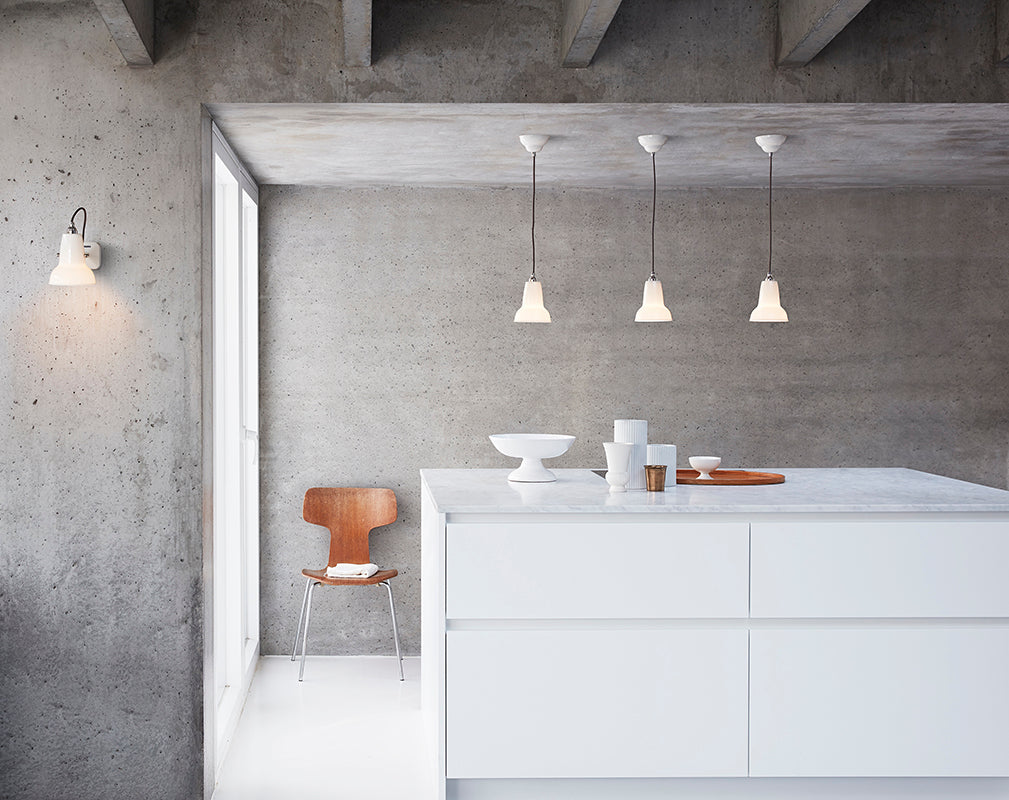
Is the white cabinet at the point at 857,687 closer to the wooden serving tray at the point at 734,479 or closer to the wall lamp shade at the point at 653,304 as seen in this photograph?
the wooden serving tray at the point at 734,479

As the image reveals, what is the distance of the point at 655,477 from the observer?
3.27 metres

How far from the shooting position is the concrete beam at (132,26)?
2.68m

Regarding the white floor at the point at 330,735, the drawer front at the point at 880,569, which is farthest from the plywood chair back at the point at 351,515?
the drawer front at the point at 880,569

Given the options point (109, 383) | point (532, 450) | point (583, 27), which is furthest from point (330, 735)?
point (583, 27)

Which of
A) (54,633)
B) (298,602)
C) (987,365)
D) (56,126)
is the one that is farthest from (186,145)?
(987,365)

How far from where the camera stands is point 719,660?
2965 mm

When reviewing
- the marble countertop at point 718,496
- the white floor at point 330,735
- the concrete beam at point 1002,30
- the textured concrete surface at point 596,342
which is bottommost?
the white floor at point 330,735

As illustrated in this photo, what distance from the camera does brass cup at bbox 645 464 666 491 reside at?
3.27 meters

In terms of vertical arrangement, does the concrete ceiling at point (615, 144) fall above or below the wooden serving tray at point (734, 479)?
above

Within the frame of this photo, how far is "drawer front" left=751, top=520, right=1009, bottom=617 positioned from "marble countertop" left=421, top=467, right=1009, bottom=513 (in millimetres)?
70

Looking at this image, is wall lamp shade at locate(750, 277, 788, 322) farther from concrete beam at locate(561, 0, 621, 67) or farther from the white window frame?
the white window frame

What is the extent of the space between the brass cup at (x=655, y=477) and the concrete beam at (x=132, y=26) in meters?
2.16

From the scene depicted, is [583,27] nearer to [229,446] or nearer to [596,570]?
[596,570]

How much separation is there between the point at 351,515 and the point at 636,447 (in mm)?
1909
